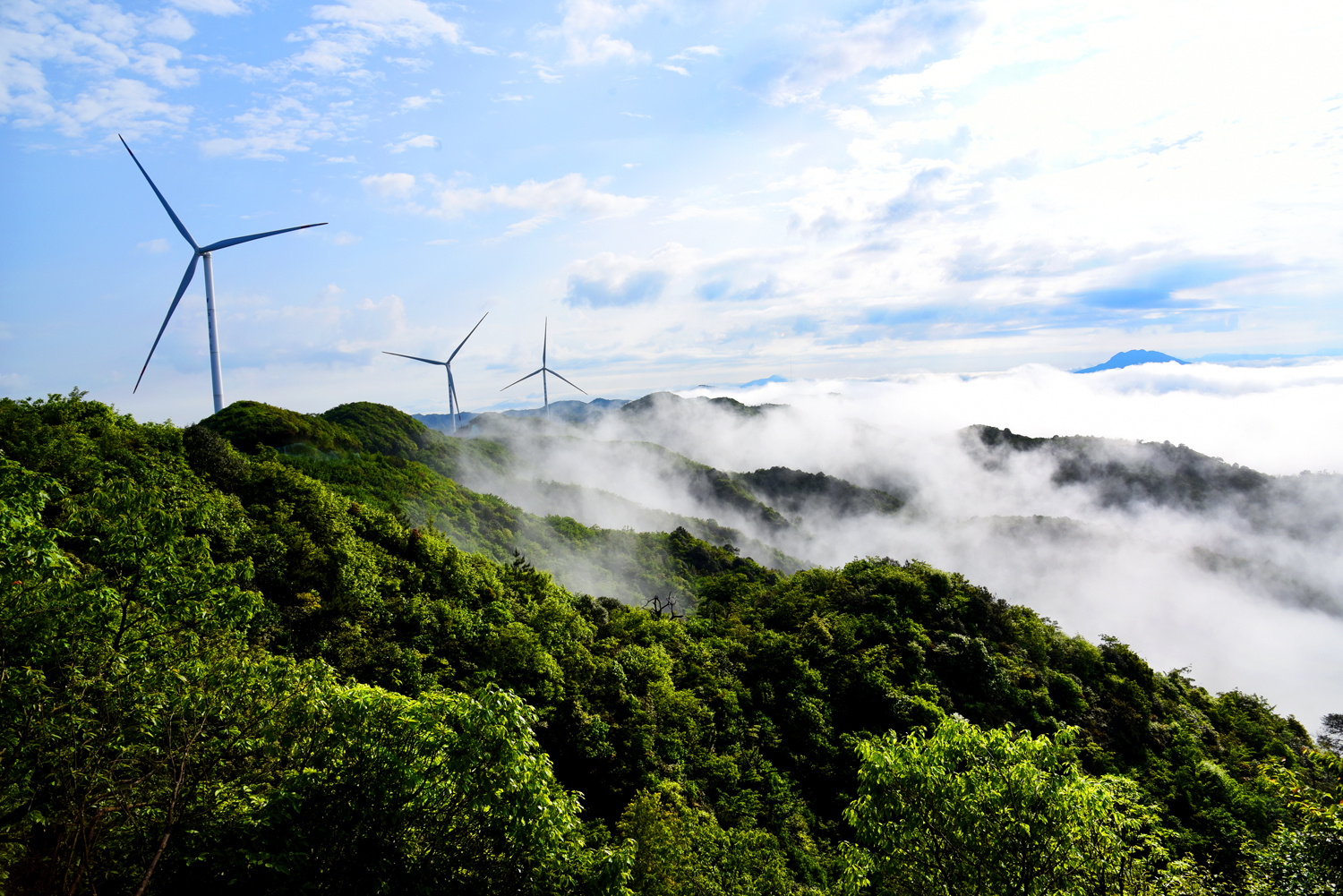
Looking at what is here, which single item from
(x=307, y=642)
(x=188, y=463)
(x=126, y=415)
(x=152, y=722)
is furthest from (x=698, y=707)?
(x=126, y=415)

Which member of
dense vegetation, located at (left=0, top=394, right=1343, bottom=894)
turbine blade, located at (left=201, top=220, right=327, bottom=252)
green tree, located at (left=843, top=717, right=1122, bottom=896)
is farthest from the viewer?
turbine blade, located at (left=201, top=220, right=327, bottom=252)

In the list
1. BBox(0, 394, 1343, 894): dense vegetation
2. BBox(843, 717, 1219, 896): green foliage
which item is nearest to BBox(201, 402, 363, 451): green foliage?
BBox(0, 394, 1343, 894): dense vegetation

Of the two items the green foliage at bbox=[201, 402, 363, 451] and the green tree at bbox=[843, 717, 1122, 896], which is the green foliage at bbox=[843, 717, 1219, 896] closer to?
the green tree at bbox=[843, 717, 1122, 896]

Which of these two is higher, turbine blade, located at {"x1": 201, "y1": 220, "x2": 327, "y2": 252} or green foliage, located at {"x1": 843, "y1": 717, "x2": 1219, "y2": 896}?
turbine blade, located at {"x1": 201, "y1": 220, "x2": 327, "y2": 252}

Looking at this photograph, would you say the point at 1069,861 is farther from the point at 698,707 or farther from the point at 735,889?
the point at 698,707

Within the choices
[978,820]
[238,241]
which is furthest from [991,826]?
[238,241]

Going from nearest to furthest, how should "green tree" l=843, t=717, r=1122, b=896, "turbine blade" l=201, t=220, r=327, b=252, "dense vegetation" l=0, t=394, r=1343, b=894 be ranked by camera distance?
"dense vegetation" l=0, t=394, r=1343, b=894 → "green tree" l=843, t=717, r=1122, b=896 → "turbine blade" l=201, t=220, r=327, b=252

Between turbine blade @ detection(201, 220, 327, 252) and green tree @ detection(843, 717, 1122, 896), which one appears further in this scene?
turbine blade @ detection(201, 220, 327, 252)

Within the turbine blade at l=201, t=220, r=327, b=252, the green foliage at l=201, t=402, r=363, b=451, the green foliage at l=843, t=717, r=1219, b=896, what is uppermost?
the turbine blade at l=201, t=220, r=327, b=252

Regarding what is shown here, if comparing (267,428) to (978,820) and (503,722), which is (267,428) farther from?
(978,820)

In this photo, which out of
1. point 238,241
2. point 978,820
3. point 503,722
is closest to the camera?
point 503,722
